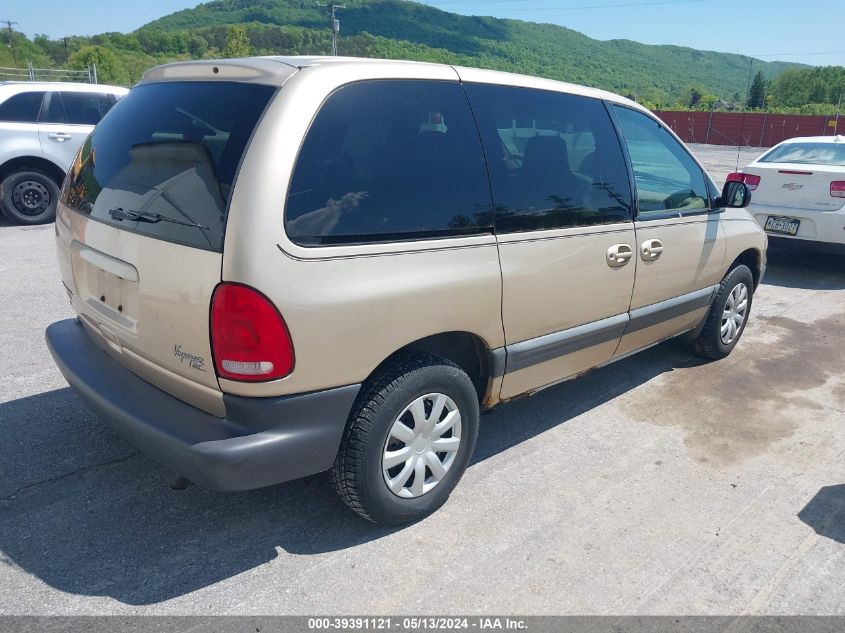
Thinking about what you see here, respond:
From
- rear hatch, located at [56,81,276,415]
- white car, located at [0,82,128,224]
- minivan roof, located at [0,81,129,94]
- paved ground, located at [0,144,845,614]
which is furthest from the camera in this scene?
minivan roof, located at [0,81,129,94]

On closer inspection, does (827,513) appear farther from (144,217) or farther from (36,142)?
(36,142)

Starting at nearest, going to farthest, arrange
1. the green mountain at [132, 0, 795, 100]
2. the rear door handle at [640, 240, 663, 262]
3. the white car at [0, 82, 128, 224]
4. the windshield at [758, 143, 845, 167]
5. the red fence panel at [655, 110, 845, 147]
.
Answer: the rear door handle at [640, 240, 663, 262]
the windshield at [758, 143, 845, 167]
the white car at [0, 82, 128, 224]
the red fence panel at [655, 110, 845, 147]
the green mountain at [132, 0, 795, 100]

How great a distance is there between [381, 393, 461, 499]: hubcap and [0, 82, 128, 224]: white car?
798cm

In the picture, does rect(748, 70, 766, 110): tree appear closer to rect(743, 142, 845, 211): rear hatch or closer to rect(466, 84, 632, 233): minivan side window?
rect(743, 142, 845, 211): rear hatch

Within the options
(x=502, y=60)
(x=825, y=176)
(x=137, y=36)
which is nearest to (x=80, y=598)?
(x=825, y=176)

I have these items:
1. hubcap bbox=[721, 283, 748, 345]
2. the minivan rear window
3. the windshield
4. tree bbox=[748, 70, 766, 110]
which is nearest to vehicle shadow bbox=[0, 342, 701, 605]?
the minivan rear window

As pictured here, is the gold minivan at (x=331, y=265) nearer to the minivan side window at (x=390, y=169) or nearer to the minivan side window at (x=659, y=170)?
the minivan side window at (x=390, y=169)

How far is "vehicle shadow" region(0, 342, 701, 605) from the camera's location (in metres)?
2.45

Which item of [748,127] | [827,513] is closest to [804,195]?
[827,513]

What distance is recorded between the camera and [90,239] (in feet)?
8.97

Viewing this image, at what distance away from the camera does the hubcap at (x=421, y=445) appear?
8.73ft

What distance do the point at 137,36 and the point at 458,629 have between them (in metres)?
98.4

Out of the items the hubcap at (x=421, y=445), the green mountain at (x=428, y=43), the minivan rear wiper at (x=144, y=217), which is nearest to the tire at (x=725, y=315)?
the hubcap at (x=421, y=445)

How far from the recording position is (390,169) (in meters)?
2.55
